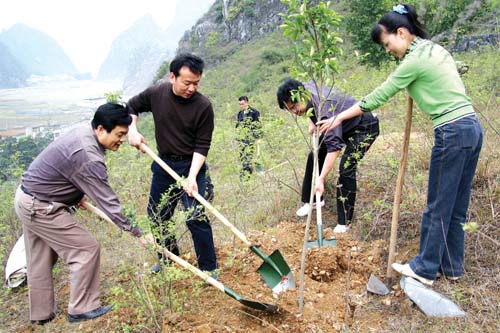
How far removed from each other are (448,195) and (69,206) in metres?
2.67

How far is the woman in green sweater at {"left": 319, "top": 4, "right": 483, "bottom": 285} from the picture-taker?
6.98ft

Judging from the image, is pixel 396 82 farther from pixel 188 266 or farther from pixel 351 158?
pixel 188 266

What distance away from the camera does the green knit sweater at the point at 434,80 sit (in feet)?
6.96

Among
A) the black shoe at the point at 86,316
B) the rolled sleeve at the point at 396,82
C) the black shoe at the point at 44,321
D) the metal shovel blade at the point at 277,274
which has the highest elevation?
the rolled sleeve at the point at 396,82

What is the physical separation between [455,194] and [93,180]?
2.38m

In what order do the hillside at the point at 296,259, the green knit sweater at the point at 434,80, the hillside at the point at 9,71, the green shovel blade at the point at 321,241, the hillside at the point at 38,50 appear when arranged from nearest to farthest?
1. the green knit sweater at the point at 434,80
2. the hillside at the point at 296,259
3. the green shovel blade at the point at 321,241
4. the hillside at the point at 9,71
5. the hillside at the point at 38,50

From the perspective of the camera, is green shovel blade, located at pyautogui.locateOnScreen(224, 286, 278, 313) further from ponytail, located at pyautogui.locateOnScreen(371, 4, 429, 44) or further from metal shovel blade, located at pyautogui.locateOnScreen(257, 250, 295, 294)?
ponytail, located at pyautogui.locateOnScreen(371, 4, 429, 44)

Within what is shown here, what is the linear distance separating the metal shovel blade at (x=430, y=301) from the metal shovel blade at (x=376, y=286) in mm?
174

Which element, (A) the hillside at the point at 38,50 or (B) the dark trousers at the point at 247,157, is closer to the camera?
(B) the dark trousers at the point at 247,157

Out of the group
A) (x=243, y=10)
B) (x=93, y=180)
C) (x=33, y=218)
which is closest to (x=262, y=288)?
(x=93, y=180)

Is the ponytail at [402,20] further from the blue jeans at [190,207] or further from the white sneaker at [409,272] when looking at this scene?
the blue jeans at [190,207]

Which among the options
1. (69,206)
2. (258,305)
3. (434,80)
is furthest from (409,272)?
(69,206)

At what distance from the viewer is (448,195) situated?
2242 millimetres

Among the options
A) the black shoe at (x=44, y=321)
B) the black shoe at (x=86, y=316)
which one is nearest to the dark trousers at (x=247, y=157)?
the black shoe at (x=86, y=316)
